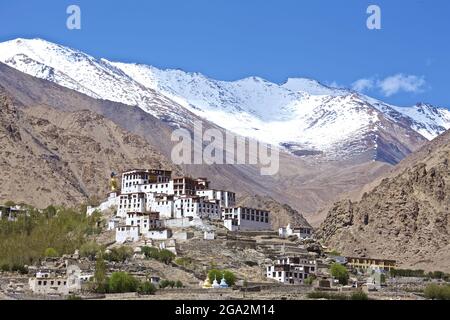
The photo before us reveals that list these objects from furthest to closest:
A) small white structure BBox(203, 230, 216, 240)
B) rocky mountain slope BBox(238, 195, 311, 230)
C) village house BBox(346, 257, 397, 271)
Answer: rocky mountain slope BBox(238, 195, 311, 230) < village house BBox(346, 257, 397, 271) < small white structure BBox(203, 230, 216, 240)

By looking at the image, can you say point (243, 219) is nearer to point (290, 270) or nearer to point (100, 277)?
point (290, 270)

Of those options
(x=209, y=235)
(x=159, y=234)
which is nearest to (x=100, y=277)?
(x=159, y=234)

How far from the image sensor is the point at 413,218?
116625 mm

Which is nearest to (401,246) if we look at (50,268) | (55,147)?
(50,268)

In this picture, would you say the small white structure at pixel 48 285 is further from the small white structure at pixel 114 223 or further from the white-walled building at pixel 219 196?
the white-walled building at pixel 219 196

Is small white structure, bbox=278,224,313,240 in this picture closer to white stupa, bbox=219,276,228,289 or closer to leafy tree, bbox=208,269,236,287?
leafy tree, bbox=208,269,236,287

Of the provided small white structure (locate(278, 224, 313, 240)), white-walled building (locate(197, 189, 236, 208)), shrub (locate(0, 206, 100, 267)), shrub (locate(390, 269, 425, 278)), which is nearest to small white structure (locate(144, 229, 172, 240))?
shrub (locate(0, 206, 100, 267))

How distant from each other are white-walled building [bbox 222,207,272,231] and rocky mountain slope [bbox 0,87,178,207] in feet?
143

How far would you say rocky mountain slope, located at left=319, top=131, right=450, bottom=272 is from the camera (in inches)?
4417

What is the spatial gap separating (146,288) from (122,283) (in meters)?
2.02

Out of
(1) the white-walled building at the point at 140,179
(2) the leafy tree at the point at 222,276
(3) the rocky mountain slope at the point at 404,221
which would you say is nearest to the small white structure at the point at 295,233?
(3) the rocky mountain slope at the point at 404,221

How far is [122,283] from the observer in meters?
73.8
